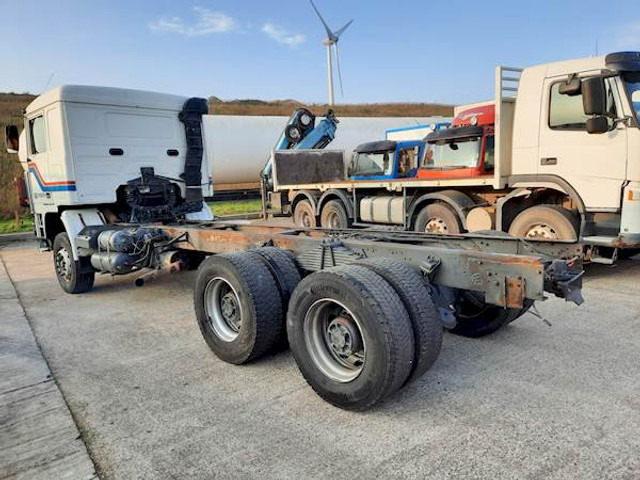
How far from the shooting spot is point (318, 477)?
2.38 metres

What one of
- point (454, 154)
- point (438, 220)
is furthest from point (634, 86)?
point (438, 220)

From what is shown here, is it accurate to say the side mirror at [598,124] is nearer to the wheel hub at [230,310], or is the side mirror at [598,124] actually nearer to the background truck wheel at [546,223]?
the background truck wheel at [546,223]

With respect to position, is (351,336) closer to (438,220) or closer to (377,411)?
(377,411)

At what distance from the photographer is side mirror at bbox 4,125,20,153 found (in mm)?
7580

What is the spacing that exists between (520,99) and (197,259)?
16.6ft

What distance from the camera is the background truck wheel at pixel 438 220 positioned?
8094 mm

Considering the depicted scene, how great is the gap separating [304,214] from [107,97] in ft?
21.3

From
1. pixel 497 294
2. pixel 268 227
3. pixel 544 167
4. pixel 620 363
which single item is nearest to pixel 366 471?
pixel 497 294

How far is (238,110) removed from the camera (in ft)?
157

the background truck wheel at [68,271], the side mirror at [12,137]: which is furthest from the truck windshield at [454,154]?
the side mirror at [12,137]

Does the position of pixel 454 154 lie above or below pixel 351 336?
above

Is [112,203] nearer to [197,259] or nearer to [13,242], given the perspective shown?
[197,259]

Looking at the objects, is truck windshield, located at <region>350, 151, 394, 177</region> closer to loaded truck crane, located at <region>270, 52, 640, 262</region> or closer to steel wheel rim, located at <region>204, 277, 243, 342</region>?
loaded truck crane, located at <region>270, 52, 640, 262</region>

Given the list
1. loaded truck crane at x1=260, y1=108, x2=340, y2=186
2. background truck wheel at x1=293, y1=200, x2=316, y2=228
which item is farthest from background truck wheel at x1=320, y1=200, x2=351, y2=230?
loaded truck crane at x1=260, y1=108, x2=340, y2=186
